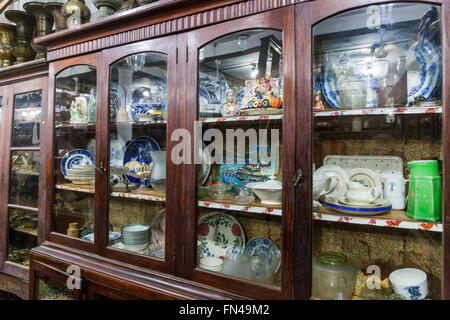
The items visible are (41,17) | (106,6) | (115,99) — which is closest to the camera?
(115,99)

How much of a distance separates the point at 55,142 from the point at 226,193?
108 cm

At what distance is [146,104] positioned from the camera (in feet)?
4.42

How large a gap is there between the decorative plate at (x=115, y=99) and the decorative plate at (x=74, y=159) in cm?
35

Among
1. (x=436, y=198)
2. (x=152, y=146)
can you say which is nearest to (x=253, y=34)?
(x=152, y=146)

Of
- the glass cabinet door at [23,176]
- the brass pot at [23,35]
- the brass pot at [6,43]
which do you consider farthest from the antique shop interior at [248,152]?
the brass pot at [6,43]

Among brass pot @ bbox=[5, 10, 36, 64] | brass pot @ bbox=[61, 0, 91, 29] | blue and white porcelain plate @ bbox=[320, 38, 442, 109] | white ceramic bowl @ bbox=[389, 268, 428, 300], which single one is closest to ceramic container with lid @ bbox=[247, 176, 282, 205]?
blue and white porcelain plate @ bbox=[320, 38, 442, 109]

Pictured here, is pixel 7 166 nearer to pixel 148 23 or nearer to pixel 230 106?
pixel 148 23

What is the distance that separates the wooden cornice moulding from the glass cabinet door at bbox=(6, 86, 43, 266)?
58cm

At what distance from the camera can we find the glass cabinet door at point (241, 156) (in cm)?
101

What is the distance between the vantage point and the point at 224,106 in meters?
1.17

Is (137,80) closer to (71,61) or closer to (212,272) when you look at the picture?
(71,61)

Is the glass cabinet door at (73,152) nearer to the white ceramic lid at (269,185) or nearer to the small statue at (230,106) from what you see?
the small statue at (230,106)

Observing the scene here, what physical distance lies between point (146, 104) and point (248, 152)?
0.60 m

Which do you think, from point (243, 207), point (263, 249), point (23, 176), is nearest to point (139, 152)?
point (243, 207)
